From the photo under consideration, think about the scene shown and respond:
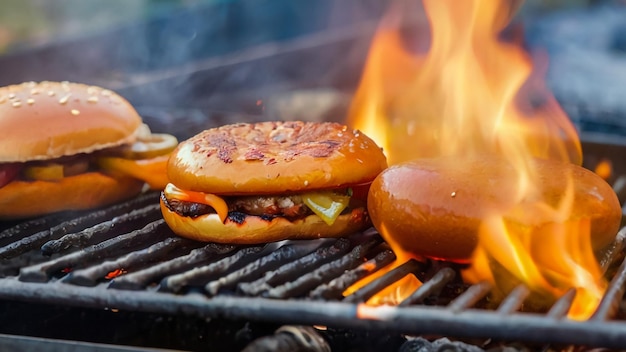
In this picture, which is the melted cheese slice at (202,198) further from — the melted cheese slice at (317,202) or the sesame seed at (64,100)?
the sesame seed at (64,100)

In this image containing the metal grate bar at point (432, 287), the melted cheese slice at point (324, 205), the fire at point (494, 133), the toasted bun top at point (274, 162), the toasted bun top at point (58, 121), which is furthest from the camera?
the toasted bun top at point (58, 121)

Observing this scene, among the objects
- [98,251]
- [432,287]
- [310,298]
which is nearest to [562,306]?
[432,287]

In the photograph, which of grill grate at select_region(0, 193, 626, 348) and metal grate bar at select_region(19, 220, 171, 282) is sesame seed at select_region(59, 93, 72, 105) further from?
metal grate bar at select_region(19, 220, 171, 282)

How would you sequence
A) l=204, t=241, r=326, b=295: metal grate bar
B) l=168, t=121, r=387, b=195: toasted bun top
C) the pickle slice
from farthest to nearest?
1. the pickle slice
2. l=168, t=121, r=387, b=195: toasted bun top
3. l=204, t=241, r=326, b=295: metal grate bar

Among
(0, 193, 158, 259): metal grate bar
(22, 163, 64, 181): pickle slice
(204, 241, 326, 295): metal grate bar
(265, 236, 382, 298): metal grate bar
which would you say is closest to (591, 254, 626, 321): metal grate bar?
(265, 236, 382, 298): metal grate bar

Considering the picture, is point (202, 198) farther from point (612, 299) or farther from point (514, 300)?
point (612, 299)

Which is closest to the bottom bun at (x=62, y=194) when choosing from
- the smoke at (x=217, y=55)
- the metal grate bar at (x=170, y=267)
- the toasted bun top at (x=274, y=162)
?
the toasted bun top at (x=274, y=162)
